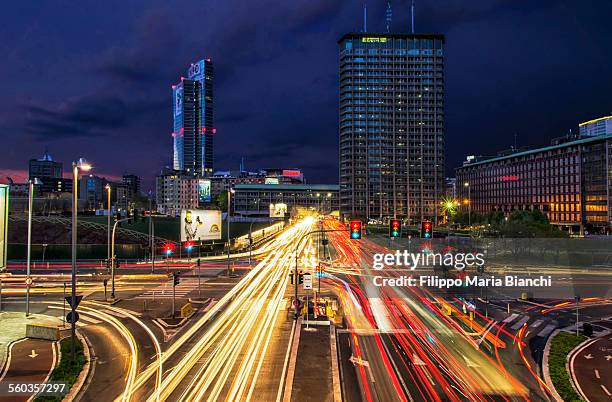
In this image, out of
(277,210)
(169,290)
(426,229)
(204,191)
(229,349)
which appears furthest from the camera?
(204,191)

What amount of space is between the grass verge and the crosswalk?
1472cm

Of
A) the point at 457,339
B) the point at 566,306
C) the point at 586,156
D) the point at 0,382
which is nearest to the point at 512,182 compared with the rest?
the point at 586,156

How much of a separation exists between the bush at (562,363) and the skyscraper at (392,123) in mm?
137182

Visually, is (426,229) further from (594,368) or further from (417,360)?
(594,368)

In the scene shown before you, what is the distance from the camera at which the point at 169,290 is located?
40812 millimetres

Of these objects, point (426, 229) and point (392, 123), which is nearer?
point (426, 229)

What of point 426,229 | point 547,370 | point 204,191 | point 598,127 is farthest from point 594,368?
point 598,127

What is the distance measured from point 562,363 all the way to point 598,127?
652 feet

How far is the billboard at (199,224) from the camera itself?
202 feet

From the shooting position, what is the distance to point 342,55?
164 m

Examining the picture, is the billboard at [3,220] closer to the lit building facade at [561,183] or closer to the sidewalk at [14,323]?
the sidewalk at [14,323]

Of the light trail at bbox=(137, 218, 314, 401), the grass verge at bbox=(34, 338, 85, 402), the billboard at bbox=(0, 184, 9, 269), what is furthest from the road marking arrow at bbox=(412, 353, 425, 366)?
the billboard at bbox=(0, 184, 9, 269)

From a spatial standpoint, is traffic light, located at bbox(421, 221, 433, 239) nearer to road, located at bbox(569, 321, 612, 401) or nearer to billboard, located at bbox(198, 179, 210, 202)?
road, located at bbox(569, 321, 612, 401)

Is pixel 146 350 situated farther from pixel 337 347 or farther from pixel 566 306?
pixel 566 306
